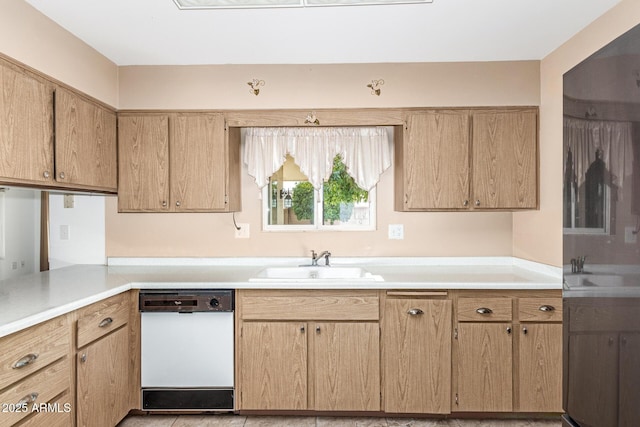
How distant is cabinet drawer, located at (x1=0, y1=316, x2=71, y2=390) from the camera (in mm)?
1534

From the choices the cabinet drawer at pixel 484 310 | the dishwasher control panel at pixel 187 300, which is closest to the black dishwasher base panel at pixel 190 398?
the dishwasher control panel at pixel 187 300

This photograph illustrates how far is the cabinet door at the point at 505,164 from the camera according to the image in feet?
8.96

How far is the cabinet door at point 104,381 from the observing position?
2.01 metres

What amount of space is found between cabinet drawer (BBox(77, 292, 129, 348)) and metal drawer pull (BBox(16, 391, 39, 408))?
327 mm

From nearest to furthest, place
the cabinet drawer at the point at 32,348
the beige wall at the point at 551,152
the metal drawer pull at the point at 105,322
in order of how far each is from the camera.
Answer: the cabinet drawer at the point at 32,348 → the metal drawer pull at the point at 105,322 → the beige wall at the point at 551,152

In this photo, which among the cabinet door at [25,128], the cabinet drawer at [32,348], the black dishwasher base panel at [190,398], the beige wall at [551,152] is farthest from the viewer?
the black dishwasher base panel at [190,398]

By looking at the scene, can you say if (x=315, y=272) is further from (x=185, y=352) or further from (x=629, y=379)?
(x=629, y=379)

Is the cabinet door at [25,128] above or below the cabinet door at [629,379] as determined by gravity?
above

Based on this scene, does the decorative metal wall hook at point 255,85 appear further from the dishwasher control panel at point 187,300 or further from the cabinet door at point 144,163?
the dishwasher control panel at point 187,300

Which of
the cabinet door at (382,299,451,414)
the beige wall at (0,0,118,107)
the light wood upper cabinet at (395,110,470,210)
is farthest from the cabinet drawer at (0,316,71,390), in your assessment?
the light wood upper cabinet at (395,110,470,210)

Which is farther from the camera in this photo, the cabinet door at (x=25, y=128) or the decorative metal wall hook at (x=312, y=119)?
the decorative metal wall hook at (x=312, y=119)

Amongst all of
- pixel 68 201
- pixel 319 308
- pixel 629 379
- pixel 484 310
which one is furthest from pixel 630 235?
pixel 68 201

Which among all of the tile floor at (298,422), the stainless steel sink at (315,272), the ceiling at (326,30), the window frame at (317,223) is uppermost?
the ceiling at (326,30)

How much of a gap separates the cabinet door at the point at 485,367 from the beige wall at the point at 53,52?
2.75 meters
